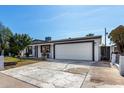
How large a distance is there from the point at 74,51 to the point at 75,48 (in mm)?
382

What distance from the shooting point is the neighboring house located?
14.9 m

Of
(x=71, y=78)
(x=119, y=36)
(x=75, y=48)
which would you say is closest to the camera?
(x=71, y=78)

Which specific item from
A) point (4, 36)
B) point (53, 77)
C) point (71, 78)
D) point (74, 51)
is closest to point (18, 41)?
point (74, 51)

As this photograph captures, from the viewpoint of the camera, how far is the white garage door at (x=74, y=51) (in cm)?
1546

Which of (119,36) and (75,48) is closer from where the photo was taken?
(119,36)

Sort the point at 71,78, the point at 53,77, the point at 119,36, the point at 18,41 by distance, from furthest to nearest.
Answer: the point at 18,41 → the point at 119,36 → the point at 53,77 → the point at 71,78

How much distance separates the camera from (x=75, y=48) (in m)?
16.6

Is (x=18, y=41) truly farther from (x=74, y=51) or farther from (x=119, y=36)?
(x=119, y=36)

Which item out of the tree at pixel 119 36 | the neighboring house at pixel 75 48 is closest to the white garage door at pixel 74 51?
the neighboring house at pixel 75 48

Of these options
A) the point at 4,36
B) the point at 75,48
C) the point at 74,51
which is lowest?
the point at 74,51
